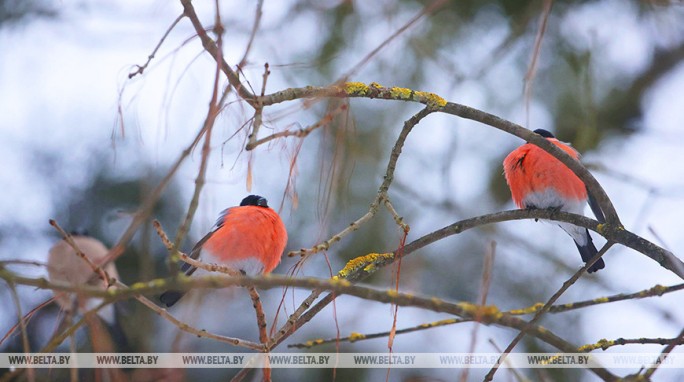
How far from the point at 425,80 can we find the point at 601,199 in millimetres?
2393

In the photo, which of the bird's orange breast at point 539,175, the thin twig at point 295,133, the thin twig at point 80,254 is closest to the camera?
the thin twig at point 80,254

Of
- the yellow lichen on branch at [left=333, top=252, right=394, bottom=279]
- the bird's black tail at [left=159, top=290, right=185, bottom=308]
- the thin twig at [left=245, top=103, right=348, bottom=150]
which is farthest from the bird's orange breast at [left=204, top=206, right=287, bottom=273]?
the thin twig at [left=245, top=103, right=348, bottom=150]

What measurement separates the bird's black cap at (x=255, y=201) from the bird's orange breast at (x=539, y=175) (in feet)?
3.45

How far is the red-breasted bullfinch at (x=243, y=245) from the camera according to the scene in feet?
8.91

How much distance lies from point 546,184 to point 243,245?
1229mm

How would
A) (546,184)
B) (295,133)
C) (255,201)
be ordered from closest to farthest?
(295,133), (546,184), (255,201)

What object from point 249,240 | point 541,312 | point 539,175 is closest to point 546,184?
point 539,175

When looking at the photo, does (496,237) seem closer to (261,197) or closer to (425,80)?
(425,80)

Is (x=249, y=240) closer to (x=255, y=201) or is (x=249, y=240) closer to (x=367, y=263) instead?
(x=255, y=201)

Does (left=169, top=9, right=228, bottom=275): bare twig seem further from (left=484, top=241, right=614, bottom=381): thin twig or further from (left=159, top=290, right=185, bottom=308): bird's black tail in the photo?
(left=159, top=290, right=185, bottom=308): bird's black tail

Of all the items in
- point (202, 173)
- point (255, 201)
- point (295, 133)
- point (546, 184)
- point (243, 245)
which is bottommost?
point (202, 173)

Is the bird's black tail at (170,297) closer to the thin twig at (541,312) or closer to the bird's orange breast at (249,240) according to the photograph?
the bird's orange breast at (249,240)

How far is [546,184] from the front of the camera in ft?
9.43

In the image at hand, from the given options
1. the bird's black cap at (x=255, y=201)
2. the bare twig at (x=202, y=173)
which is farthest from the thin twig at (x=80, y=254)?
the bird's black cap at (x=255, y=201)
